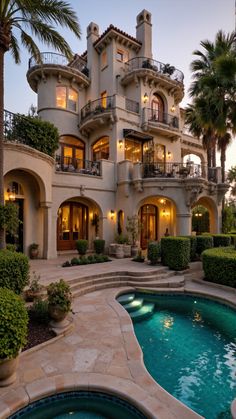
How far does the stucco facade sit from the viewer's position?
48.6 ft

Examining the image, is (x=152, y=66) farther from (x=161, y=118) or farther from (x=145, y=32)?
(x=161, y=118)

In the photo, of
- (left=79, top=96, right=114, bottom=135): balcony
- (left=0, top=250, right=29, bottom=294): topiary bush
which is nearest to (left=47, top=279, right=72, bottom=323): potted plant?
(left=0, top=250, right=29, bottom=294): topiary bush

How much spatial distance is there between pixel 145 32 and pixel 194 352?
22859 millimetres

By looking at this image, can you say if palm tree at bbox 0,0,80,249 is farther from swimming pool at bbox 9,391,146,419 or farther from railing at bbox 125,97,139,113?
railing at bbox 125,97,139,113

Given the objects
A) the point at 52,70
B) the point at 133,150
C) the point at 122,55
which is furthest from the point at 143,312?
the point at 122,55

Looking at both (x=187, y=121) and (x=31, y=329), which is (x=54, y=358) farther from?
(x=187, y=121)

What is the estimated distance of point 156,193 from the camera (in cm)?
1567

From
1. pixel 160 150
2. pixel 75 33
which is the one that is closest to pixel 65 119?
pixel 160 150

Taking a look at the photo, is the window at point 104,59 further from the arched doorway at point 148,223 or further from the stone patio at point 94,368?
the stone patio at point 94,368


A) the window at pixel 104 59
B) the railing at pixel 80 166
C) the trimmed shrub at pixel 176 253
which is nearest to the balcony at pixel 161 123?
the railing at pixel 80 166

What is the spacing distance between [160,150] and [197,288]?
42.7 ft

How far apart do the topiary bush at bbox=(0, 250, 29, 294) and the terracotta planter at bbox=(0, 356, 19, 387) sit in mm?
2498

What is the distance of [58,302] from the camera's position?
536cm

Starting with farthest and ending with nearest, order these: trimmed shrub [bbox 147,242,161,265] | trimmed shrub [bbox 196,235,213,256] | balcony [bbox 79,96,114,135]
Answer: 1. balcony [bbox 79,96,114,135]
2. trimmed shrub [bbox 196,235,213,256]
3. trimmed shrub [bbox 147,242,161,265]
